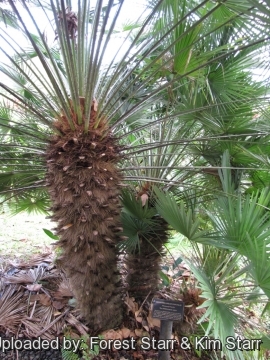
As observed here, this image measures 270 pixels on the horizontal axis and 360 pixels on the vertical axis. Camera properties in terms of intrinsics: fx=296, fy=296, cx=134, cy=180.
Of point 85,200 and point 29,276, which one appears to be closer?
point 85,200

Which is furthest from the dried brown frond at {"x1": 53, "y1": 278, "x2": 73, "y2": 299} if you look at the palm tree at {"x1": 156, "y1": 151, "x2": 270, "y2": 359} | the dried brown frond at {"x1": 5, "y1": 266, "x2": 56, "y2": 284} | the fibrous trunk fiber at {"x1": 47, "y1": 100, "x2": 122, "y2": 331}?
the palm tree at {"x1": 156, "y1": 151, "x2": 270, "y2": 359}

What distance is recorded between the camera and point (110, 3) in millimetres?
1165

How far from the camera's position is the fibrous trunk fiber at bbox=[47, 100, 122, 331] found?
1402 mm

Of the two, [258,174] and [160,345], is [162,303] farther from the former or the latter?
[258,174]

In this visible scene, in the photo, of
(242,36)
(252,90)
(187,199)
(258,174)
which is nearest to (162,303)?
(187,199)

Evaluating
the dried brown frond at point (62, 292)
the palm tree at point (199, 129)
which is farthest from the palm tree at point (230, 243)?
the dried brown frond at point (62, 292)

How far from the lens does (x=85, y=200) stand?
4.61ft

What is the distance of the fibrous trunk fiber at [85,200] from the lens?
1402 millimetres

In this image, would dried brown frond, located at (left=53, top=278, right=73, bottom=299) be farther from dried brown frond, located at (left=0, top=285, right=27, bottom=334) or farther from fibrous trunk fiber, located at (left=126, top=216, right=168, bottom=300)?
fibrous trunk fiber, located at (left=126, top=216, right=168, bottom=300)

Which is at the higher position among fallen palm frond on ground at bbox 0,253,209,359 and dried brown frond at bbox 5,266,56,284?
dried brown frond at bbox 5,266,56,284

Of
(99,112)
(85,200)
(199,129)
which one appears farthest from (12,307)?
(199,129)

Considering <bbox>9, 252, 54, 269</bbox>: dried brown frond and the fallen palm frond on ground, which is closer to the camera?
the fallen palm frond on ground

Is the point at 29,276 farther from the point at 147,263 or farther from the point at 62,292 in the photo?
the point at 147,263

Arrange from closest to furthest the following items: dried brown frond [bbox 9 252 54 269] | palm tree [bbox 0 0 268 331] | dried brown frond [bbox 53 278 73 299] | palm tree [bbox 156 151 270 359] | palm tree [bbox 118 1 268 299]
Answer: palm tree [bbox 156 151 270 359], palm tree [bbox 0 0 268 331], palm tree [bbox 118 1 268 299], dried brown frond [bbox 53 278 73 299], dried brown frond [bbox 9 252 54 269]
